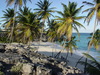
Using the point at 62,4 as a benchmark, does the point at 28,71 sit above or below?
below

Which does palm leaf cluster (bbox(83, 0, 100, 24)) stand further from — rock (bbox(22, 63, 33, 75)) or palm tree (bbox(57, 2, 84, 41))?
rock (bbox(22, 63, 33, 75))

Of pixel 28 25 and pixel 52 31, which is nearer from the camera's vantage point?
pixel 28 25

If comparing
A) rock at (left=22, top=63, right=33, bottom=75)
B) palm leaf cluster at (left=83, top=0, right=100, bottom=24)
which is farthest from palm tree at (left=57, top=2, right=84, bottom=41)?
rock at (left=22, top=63, right=33, bottom=75)

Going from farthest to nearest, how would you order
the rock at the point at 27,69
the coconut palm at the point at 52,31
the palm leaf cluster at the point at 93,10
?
the coconut palm at the point at 52,31, the palm leaf cluster at the point at 93,10, the rock at the point at 27,69

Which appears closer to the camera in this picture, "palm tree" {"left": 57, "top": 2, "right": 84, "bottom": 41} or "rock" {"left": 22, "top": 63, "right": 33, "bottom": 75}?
"rock" {"left": 22, "top": 63, "right": 33, "bottom": 75}

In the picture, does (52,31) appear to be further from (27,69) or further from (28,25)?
(27,69)

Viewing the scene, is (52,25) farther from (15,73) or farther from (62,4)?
(15,73)

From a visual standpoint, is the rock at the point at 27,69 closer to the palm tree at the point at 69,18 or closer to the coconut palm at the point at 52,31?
the palm tree at the point at 69,18

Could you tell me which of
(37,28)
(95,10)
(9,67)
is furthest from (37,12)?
(9,67)

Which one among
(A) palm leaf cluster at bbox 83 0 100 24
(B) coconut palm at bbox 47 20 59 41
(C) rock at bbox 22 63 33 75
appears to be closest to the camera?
(C) rock at bbox 22 63 33 75

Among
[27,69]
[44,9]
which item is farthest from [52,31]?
[27,69]

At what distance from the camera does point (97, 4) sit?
15070 mm

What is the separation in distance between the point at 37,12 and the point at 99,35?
13380 mm

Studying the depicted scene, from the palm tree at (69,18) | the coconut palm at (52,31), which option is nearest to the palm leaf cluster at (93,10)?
the palm tree at (69,18)
